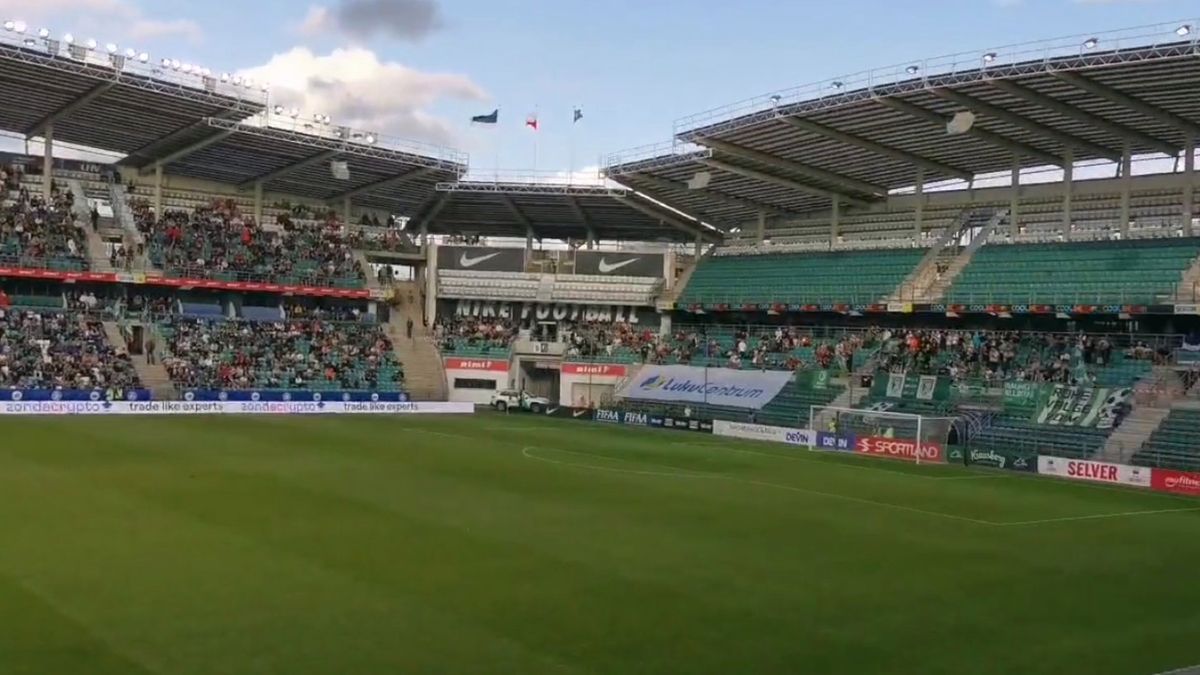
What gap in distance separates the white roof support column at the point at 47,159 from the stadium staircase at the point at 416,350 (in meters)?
20.3

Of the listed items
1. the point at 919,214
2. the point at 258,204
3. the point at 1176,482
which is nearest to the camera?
the point at 1176,482

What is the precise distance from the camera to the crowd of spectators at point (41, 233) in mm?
56906

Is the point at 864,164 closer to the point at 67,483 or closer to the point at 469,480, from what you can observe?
the point at 469,480

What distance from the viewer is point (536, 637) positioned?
14.1 metres

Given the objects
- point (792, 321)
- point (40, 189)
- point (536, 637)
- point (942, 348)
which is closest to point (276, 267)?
point (40, 189)

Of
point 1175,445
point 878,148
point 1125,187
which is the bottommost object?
point 1175,445

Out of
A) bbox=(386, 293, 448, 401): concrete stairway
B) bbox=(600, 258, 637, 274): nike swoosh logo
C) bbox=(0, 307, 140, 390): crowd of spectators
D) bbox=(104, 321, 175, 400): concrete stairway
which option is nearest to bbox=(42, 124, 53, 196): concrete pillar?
bbox=(0, 307, 140, 390): crowd of spectators

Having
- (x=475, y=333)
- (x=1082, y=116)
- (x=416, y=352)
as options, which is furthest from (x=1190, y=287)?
(x=416, y=352)

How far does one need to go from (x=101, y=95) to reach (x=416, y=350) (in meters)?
23.4

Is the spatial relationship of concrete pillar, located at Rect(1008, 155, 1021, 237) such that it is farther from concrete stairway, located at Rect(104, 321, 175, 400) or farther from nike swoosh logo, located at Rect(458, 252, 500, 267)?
concrete stairway, located at Rect(104, 321, 175, 400)

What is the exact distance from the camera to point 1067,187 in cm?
5162

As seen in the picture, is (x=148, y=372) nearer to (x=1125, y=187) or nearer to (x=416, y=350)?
(x=416, y=350)

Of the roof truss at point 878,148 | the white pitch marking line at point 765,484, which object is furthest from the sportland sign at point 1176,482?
the roof truss at point 878,148

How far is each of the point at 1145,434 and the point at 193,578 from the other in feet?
111
